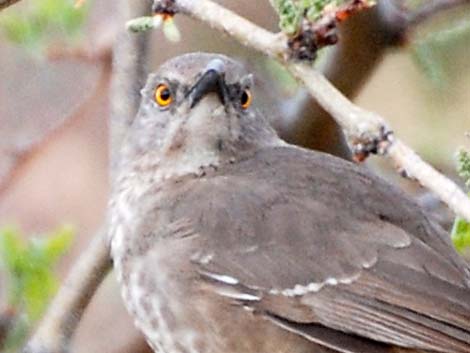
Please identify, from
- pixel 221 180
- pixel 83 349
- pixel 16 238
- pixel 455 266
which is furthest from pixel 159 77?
pixel 83 349

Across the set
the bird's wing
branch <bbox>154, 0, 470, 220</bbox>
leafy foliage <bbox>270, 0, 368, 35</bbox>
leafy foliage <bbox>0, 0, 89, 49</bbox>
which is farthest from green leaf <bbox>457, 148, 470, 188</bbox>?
leafy foliage <bbox>0, 0, 89, 49</bbox>

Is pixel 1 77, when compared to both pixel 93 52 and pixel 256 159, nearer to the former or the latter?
pixel 93 52

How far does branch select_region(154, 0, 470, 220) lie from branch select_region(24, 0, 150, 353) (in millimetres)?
1334

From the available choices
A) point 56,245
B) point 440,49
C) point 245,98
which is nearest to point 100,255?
point 56,245

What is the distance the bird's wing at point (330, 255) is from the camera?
435 cm

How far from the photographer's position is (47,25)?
18.5 feet

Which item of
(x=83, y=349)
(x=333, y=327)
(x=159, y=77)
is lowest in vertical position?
(x=83, y=349)

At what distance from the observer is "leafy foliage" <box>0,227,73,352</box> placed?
524 centimetres

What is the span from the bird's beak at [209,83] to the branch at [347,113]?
718 millimetres

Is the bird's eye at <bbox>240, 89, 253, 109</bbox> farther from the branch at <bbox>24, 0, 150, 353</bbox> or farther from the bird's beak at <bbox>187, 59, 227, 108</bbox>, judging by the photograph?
the branch at <bbox>24, 0, 150, 353</bbox>

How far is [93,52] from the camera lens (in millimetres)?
5844

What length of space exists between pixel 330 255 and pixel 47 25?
1.66m

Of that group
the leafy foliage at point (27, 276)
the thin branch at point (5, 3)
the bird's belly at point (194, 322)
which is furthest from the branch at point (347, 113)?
the leafy foliage at point (27, 276)

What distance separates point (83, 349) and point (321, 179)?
6.75 ft
